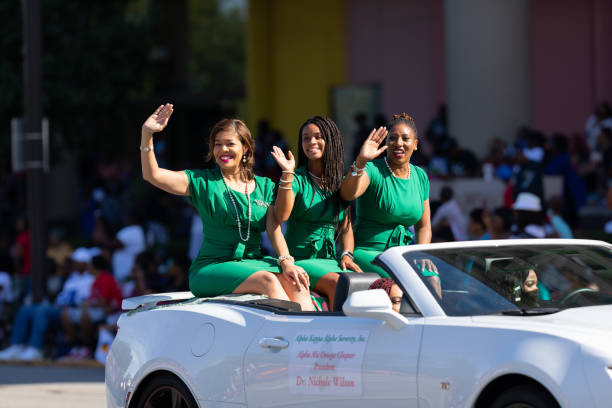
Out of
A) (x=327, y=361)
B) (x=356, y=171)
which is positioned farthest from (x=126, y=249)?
(x=327, y=361)

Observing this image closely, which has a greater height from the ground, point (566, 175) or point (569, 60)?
point (569, 60)

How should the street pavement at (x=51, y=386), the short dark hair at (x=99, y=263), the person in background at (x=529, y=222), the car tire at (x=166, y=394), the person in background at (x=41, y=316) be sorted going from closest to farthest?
the car tire at (x=166, y=394), the street pavement at (x=51, y=386), the person in background at (x=529, y=222), the short dark hair at (x=99, y=263), the person in background at (x=41, y=316)

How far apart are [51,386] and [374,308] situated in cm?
700

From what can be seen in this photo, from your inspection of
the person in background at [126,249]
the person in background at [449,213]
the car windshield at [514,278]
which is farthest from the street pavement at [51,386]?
the car windshield at [514,278]

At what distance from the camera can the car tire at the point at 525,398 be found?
4.80m

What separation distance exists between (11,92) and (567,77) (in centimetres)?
1104

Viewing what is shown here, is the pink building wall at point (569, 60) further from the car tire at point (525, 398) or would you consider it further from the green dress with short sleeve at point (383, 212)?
the car tire at point (525, 398)

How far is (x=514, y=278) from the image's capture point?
573cm

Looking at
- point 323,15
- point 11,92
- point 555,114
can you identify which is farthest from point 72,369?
point 323,15

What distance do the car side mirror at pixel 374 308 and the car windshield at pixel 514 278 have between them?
0.81 ft

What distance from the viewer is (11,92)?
23.1m

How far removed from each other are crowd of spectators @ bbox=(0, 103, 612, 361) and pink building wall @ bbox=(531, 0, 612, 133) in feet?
10.7

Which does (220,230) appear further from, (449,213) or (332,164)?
(449,213)

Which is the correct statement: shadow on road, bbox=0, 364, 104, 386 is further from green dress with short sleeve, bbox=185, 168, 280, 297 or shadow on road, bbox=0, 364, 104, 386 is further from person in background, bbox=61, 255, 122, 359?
green dress with short sleeve, bbox=185, 168, 280, 297
